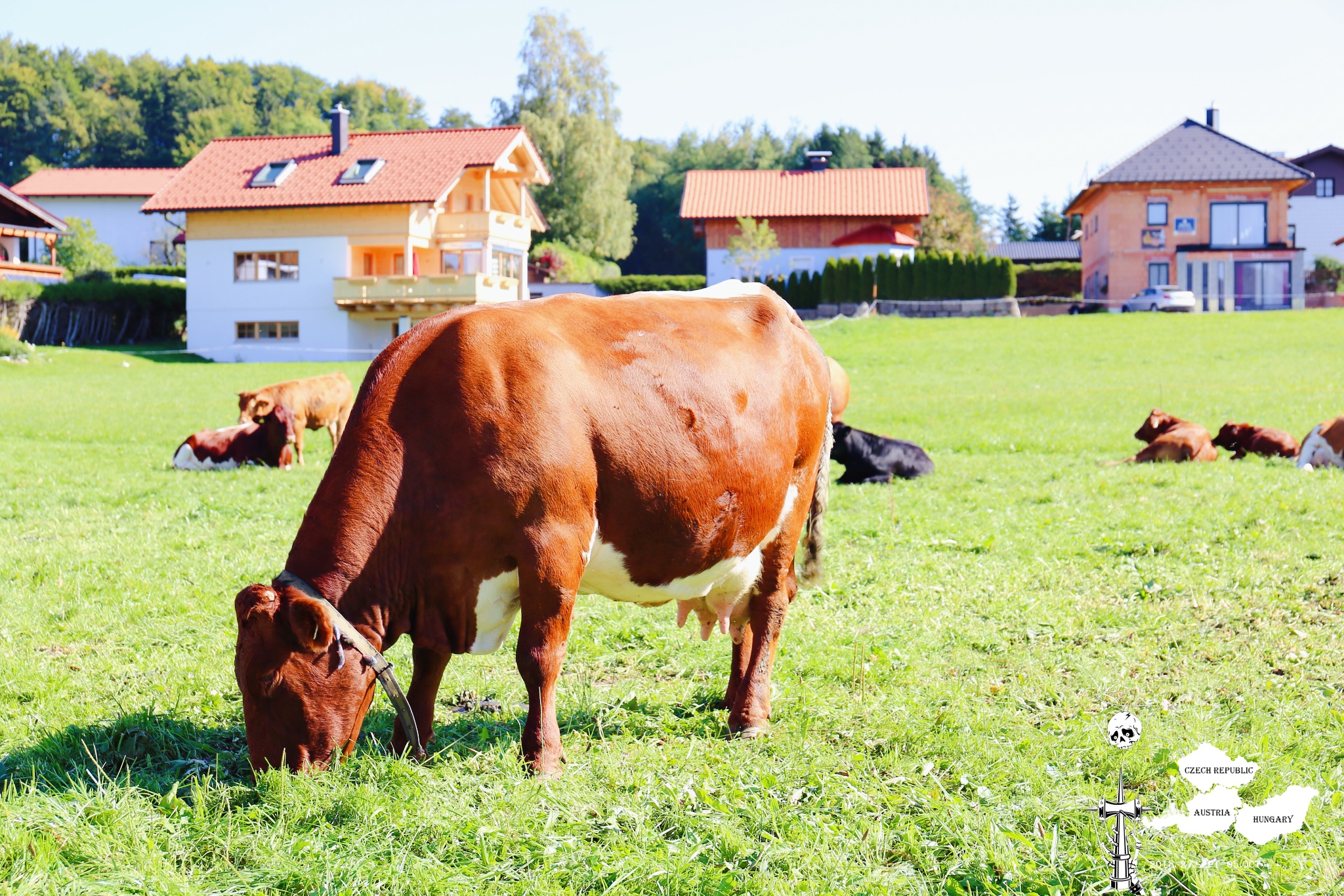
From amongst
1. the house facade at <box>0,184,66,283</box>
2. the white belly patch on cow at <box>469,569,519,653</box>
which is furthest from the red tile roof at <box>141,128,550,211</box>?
the white belly patch on cow at <box>469,569,519,653</box>

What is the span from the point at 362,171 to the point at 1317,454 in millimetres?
40347

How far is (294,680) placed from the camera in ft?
12.4

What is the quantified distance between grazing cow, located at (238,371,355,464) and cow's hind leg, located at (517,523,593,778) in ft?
37.8

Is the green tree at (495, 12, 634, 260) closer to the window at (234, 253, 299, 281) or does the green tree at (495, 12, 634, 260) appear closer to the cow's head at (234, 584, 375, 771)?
the window at (234, 253, 299, 281)

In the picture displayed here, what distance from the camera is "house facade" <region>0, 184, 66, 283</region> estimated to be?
45.2m

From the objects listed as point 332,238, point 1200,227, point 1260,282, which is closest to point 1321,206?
point 1260,282

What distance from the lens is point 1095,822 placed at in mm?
3652

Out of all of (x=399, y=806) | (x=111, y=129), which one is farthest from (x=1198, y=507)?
A: (x=111, y=129)

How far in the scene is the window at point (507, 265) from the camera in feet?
158

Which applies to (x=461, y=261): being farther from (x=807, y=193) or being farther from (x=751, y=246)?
(x=807, y=193)

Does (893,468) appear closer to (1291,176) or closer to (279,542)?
(279,542)

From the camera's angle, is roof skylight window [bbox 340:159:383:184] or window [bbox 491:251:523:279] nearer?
roof skylight window [bbox 340:159:383:184]

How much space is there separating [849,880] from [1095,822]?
36.5 inches

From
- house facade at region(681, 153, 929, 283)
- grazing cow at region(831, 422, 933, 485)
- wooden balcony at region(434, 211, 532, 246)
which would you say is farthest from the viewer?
house facade at region(681, 153, 929, 283)
